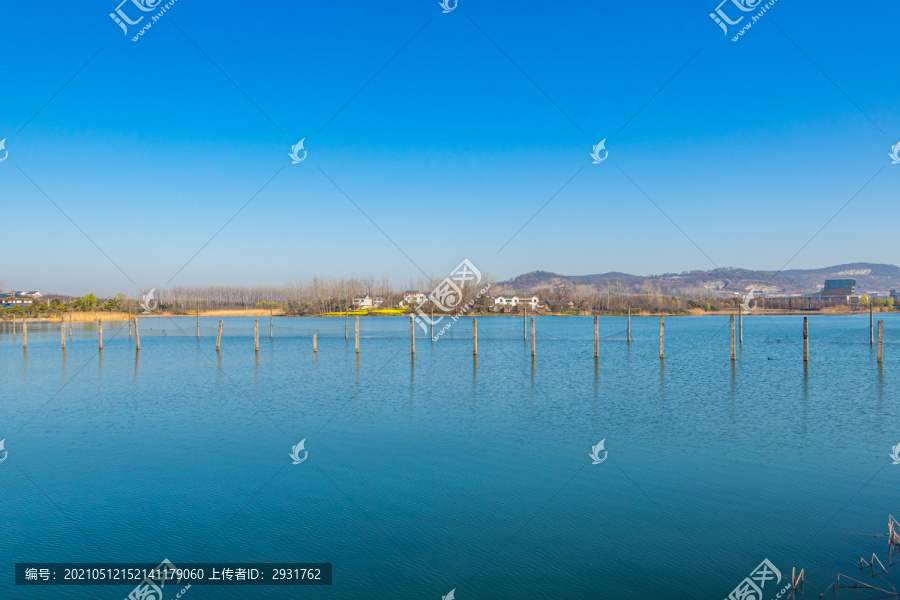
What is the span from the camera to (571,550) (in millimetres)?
7383

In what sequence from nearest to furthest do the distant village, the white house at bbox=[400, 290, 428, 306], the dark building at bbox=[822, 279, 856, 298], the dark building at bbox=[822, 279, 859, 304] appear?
1. the white house at bbox=[400, 290, 428, 306]
2. the distant village
3. the dark building at bbox=[822, 279, 859, 304]
4. the dark building at bbox=[822, 279, 856, 298]

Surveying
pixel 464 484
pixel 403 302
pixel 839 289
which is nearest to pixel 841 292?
pixel 839 289

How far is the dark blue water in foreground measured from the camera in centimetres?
693

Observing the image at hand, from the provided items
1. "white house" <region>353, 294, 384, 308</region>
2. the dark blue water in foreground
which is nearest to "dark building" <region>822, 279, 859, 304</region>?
"white house" <region>353, 294, 384, 308</region>

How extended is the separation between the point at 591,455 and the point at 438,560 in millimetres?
5533

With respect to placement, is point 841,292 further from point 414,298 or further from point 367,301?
point 367,301

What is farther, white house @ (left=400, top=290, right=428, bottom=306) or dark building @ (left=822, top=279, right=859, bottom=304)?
dark building @ (left=822, top=279, right=859, bottom=304)

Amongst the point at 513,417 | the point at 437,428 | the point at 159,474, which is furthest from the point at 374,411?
the point at 159,474

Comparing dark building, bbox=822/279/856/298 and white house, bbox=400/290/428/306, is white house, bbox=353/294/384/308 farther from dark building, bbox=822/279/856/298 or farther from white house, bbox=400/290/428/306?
dark building, bbox=822/279/856/298

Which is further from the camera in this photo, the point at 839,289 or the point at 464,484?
the point at 839,289

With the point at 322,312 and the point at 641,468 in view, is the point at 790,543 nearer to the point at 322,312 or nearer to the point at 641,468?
the point at 641,468

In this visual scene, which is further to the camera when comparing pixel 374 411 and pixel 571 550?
pixel 374 411

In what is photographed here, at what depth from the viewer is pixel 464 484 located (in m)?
9.98

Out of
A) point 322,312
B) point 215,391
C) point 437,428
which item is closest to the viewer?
point 437,428
